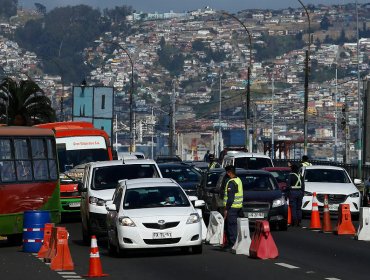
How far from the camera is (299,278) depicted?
21312 mm

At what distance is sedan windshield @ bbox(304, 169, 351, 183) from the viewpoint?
4088cm

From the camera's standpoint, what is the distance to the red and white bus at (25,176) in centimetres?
3073

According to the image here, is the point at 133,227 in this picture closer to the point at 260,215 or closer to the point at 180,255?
the point at 180,255

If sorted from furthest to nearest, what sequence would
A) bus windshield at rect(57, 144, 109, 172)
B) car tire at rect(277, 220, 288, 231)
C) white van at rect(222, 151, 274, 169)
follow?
white van at rect(222, 151, 274, 169) < bus windshield at rect(57, 144, 109, 172) < car tire at rect(277, 220, 288, 231)

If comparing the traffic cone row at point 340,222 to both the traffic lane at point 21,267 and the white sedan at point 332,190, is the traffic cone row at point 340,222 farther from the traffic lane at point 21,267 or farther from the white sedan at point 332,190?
the traffic lane at point 21,267

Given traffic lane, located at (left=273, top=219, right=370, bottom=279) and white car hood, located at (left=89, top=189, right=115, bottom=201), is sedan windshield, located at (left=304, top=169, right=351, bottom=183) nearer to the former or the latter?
traffic lane, located at (left=273, top=219, right=370, bottom=279)

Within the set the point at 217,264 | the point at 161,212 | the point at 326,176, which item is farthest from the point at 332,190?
the point at 217,264

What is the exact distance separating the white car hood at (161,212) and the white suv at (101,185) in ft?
13.6

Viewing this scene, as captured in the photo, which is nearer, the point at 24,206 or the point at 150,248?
the point at 150,248

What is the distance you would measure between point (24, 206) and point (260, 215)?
5800 millimetres

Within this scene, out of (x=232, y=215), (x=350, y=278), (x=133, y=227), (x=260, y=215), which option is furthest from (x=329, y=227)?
(x=350, y=278)

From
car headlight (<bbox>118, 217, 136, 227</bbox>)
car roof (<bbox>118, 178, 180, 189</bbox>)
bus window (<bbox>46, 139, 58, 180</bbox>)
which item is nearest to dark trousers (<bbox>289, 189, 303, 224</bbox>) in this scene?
bus window (<bbox>46, 139, 58, 180</bbox>)

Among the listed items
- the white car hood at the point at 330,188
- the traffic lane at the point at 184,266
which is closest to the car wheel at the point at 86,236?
the traffic lane at the point at 184,266

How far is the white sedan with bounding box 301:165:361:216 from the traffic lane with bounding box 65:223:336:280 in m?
11.3
